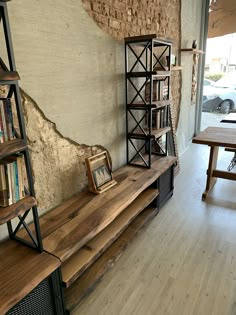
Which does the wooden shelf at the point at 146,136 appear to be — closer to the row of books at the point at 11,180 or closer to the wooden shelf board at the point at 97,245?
the wooden shelf board at the point at 97,245

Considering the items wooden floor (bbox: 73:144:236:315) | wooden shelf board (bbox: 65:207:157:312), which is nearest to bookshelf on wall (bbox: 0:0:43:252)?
wooden shelf board (bbox: 65:207:157:312)

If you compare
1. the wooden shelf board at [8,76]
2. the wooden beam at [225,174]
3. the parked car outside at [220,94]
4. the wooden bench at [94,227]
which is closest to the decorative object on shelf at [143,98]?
the wooden bench at [94,227]

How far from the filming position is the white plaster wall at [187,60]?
3.91m

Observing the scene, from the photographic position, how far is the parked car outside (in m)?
5.09

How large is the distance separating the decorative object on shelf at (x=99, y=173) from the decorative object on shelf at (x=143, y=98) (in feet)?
1.76

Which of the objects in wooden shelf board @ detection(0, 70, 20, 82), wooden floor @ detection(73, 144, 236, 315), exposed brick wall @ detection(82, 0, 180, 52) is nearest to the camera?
wooden shelf board @ detection(0, 70, 20, 82)

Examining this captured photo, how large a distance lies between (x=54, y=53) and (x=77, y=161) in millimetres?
865

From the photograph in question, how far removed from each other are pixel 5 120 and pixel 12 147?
0.44 feet

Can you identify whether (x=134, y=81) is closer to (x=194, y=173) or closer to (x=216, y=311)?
(x=194, y=173)

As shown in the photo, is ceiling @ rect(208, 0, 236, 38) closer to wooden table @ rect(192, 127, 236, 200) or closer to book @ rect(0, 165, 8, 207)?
wooden table @ rect(192, 127, 236, 200)

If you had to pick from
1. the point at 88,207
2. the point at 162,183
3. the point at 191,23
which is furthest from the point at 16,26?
the point at 191,23

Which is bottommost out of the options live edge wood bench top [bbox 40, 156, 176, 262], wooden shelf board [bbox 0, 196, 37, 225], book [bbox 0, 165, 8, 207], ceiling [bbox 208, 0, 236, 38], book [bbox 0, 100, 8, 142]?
live edge wood bench top [bbox 40, 156, 176, 262]

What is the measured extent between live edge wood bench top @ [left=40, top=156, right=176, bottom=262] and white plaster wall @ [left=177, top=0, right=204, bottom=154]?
7.18ft

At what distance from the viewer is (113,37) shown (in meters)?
2.32
